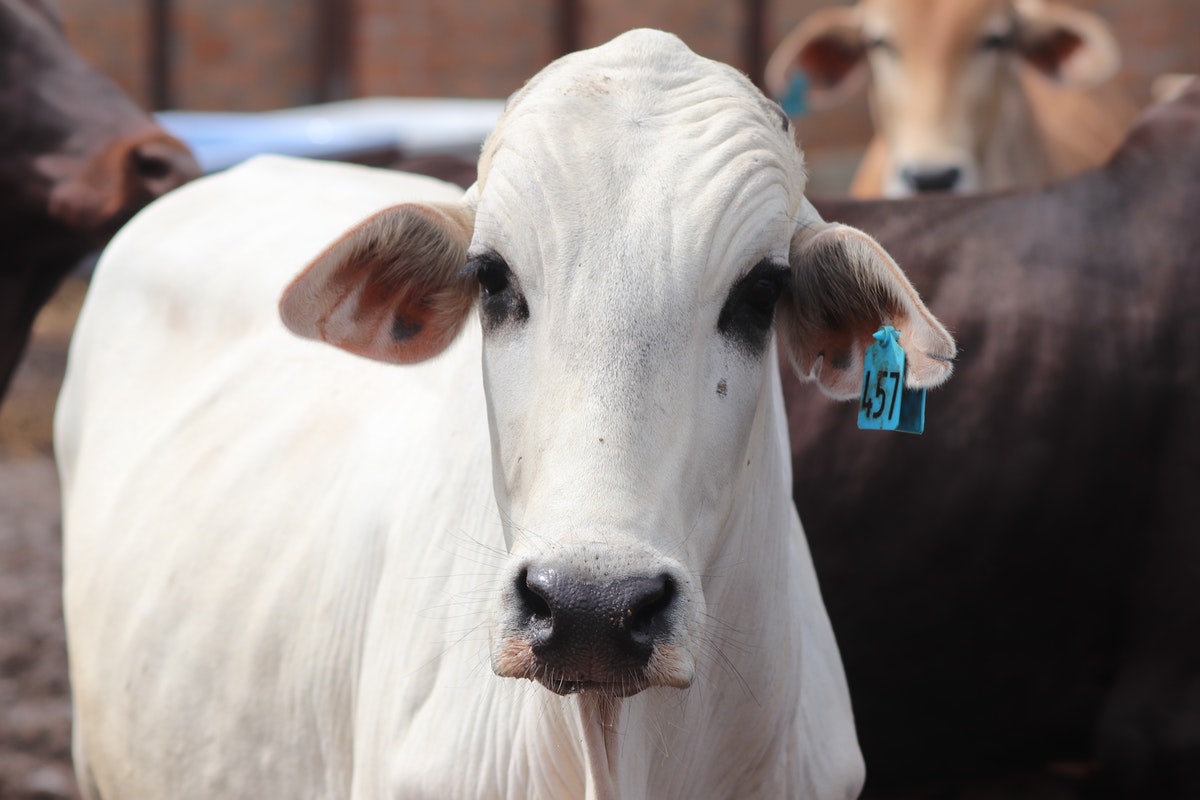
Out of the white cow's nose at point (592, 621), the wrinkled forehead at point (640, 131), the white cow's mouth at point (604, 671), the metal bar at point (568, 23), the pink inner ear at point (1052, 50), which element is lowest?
the metal bar at point (568, 23)

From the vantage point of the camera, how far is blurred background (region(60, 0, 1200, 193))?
32.1 ft

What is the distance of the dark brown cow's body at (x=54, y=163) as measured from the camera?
4.12 meters

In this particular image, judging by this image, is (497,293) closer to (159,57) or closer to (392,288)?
(392,288)

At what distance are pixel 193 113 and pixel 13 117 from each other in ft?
18.9

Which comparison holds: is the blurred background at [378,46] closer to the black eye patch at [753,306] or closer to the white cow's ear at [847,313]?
the white cow's ear at [847,313]

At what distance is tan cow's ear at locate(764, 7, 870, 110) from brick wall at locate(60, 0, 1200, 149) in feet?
11.3

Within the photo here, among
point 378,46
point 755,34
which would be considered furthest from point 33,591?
point 755,34

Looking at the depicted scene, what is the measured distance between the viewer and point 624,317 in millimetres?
1883

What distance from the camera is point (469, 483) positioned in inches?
94.0

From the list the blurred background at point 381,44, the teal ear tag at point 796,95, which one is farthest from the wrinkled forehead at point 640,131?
the blurred background at point 381,44

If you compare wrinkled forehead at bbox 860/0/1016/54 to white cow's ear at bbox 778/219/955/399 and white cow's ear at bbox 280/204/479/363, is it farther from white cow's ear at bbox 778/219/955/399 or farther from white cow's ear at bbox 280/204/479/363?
white cow's ear at bbox 280/204/479/363

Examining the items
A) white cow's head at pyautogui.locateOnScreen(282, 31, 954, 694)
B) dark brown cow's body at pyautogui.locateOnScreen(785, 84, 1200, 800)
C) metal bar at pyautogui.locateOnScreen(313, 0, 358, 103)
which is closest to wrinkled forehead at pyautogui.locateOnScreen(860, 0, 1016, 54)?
dark brown cow's body at pyautogui.locateOnScreen(785, 84, 1200, 800)

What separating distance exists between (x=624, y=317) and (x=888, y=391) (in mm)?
412

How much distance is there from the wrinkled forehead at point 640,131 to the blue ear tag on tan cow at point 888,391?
0.24m
